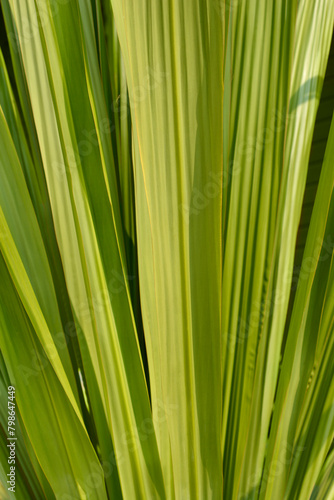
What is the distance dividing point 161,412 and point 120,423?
38 millimetres

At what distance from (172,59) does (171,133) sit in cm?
6

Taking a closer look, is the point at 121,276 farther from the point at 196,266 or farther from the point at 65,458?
the point at 65,458

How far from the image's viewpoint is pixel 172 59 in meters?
0.32

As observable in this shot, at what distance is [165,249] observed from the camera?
1.10ft

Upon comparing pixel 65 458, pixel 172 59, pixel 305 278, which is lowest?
pixel 65 458

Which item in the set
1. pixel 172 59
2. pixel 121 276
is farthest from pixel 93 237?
pixel 172 59

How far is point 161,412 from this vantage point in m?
0.36

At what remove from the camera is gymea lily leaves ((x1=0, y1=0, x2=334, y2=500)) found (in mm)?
329

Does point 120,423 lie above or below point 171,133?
below

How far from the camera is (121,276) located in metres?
0.35

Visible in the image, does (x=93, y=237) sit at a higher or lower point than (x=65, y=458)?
higher

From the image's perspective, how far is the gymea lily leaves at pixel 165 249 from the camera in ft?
1.08

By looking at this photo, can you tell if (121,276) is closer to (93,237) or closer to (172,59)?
(93,237)

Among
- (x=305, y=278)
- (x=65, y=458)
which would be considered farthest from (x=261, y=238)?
(x=65, y=458)
